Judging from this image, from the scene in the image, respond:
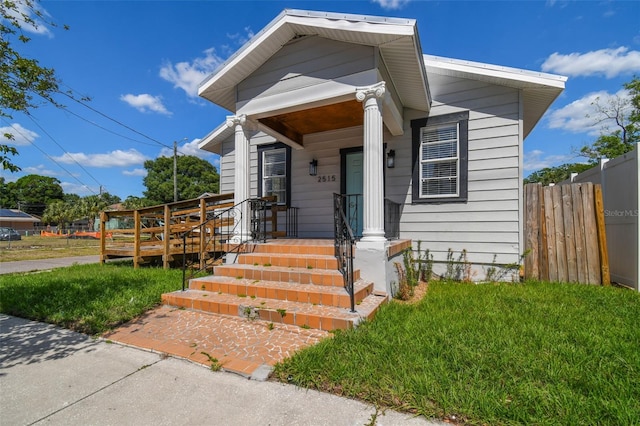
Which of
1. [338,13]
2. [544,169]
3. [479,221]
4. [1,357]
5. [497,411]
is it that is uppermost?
[544,169]

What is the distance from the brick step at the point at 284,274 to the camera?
398 cm

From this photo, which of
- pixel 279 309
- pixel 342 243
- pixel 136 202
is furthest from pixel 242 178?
pixel 136 202

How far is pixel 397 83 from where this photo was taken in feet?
17.4

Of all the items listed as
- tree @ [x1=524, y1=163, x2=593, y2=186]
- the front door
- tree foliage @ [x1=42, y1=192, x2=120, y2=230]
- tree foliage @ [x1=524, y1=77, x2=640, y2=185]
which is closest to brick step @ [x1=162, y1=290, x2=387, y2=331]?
the front door

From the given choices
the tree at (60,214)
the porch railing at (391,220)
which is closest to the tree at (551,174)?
the porch railing at (391,220)

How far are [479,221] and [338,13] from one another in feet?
14.9

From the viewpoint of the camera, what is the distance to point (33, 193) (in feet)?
175

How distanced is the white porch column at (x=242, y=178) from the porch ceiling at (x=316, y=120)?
51cm

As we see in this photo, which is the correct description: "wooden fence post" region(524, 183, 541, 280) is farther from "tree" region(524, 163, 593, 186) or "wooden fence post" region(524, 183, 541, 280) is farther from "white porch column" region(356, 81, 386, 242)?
"tree" region(524, 163, 593, 186)

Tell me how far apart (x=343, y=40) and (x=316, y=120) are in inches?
76.5

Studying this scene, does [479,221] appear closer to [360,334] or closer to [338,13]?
[360,334]


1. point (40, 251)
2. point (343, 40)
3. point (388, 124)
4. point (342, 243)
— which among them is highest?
point (343, 40)

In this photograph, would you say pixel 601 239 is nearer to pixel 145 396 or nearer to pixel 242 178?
pixel 242 178

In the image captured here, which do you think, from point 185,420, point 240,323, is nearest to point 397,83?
point 240,323
